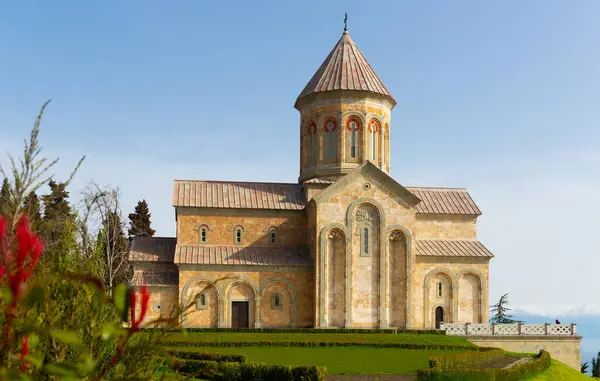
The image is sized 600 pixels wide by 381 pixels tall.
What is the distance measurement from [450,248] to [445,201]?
128 inches

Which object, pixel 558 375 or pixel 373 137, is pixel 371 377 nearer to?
pixel 558 375

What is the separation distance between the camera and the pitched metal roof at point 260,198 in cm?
3894

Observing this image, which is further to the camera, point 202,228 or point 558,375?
point 202,228

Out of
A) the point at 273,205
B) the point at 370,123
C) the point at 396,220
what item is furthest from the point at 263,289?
the point at 370,123

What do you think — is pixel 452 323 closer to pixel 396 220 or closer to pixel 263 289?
pixel 396 220

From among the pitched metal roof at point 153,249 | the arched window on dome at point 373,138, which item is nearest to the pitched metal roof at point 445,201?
the arched window on dome at point 373,138

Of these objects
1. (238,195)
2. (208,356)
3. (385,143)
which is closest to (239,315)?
(238,195)

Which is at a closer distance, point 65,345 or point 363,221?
point 65,345

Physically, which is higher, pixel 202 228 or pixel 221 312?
pixel 202 228

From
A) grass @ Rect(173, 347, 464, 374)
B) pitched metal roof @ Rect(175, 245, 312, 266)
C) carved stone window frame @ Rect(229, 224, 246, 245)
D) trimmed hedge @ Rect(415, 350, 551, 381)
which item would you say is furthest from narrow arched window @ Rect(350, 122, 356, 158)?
trimmed hedge @ Rect(415, 350, 551, 381)

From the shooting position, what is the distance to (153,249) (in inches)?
1526

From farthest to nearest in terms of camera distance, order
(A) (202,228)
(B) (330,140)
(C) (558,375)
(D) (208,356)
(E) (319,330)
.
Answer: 1. (B) (330,140)
2. (A) (202,228)
3. (E) (319,330)
4. (C) (558,375)
5. (D) (208,356)

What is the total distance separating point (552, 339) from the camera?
117ft

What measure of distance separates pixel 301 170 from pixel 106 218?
10811 millimetres
